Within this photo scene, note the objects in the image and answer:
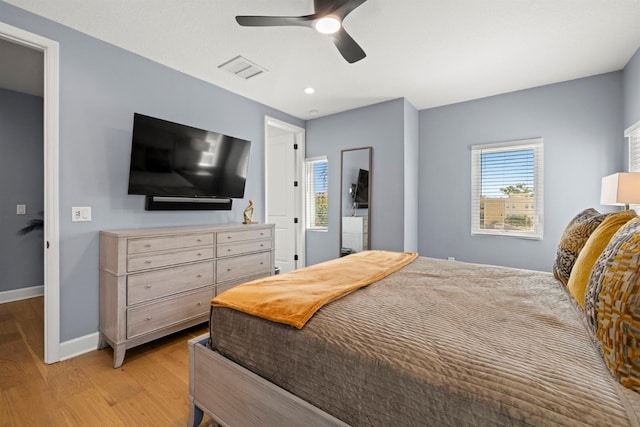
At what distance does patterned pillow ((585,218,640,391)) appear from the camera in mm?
718

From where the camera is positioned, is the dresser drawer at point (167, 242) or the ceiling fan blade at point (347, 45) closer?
the ceiling fan blade at point (347, 45)

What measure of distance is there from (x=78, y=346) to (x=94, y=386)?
616mm

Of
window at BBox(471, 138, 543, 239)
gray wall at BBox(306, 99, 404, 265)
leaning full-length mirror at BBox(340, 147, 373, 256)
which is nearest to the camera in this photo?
window at BBox(471, 138, 543, 239)

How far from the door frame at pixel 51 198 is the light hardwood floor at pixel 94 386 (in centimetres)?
23

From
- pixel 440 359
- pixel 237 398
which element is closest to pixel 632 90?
pixel 440 359

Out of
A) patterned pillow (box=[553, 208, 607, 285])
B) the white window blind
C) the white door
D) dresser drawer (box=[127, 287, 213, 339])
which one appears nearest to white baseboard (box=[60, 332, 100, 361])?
dresser drawer (box=[127, 287, 213, 339])

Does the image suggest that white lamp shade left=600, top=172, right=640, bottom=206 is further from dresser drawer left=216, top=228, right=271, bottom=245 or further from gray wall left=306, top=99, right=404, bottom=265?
dresser drawer left=216, top=228, right=271, bottom=245

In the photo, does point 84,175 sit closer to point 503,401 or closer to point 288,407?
point 288,407

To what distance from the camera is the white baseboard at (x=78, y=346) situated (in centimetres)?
224

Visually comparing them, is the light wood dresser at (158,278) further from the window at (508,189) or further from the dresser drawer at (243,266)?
the window at (508,189)

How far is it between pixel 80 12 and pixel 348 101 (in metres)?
2.77

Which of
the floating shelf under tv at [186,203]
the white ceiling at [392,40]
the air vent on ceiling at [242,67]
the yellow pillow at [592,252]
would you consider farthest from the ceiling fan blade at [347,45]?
the floating shelf under tv at [186,203]

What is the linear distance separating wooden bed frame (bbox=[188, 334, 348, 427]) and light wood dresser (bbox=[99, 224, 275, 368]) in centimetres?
104

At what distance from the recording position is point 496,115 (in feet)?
12.0
